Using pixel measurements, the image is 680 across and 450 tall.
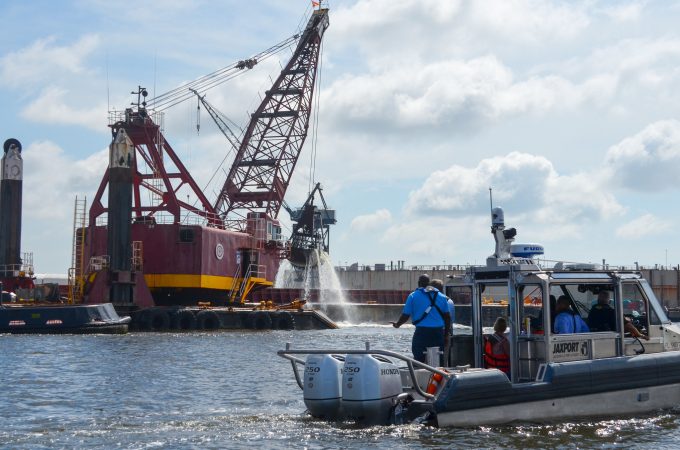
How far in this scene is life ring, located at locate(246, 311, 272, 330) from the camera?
4062 cm

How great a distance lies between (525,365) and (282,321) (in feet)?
95.0

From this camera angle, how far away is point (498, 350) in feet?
44.5

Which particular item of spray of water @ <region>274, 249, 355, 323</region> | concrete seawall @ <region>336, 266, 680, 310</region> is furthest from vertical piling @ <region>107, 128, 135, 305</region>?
concrete seawall @ <region>336, 266, 680, 310</region>

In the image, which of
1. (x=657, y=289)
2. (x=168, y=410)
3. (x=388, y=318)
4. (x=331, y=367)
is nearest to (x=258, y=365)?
(x=168, y=410)

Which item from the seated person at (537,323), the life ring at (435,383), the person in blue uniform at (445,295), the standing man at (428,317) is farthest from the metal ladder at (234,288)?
the life ring at (435,383)

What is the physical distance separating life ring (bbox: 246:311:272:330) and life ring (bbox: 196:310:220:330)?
1.65m

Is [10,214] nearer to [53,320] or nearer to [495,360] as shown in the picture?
[53,320]

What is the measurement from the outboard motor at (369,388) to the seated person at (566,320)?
2.58m

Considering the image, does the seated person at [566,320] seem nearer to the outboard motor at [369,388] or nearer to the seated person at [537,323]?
the seated person at [537,323]

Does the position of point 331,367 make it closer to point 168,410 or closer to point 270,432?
point 270,432

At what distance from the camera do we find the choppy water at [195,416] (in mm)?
11531

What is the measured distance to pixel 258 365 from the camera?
22781 mm

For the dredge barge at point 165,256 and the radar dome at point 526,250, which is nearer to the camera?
the radar dome at point 526,250

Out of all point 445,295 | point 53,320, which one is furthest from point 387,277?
point 445,295
